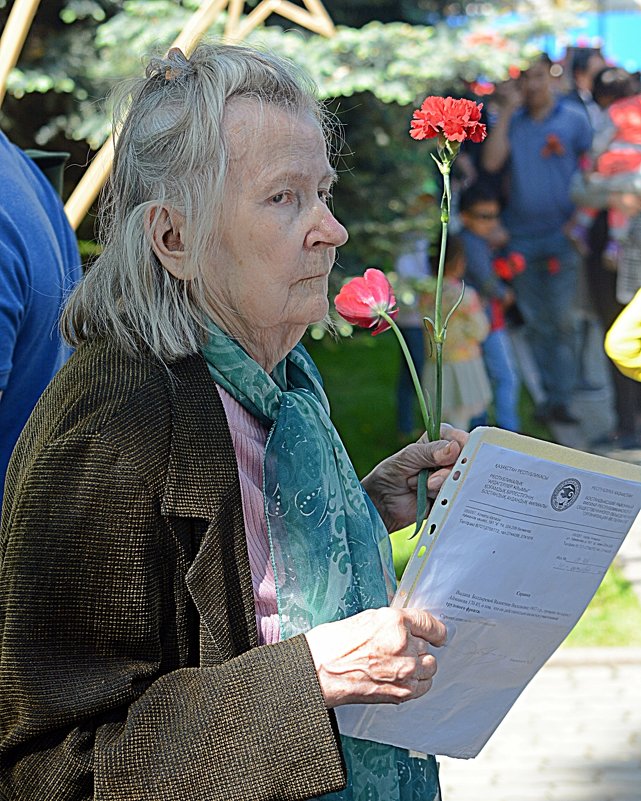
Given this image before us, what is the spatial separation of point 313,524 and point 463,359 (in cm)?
593

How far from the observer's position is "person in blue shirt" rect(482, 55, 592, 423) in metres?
7.80

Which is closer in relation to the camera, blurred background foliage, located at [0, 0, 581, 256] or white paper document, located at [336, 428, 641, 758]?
white paper document, located at [336, 428, 641, 758]

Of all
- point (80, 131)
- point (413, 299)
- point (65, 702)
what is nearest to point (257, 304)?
point (65, 702)

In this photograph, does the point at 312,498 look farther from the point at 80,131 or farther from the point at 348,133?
the point at 348,133

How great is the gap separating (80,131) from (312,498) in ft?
15.7

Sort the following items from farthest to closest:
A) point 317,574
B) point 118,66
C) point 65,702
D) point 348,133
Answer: point 348,133
point 118,66
point 317,574
point 65,702

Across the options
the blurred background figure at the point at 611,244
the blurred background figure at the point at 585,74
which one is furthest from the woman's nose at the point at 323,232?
the blurred background figure at the point at 585,74

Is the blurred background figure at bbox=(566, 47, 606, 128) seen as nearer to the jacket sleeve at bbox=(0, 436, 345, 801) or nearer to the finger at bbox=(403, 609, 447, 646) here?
the finger at bbox=(403, 609, 447, 646)

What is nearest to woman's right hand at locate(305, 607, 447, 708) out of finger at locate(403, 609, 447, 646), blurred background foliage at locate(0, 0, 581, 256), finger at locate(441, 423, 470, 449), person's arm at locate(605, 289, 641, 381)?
finger at locate(403, 609, 447, 646)

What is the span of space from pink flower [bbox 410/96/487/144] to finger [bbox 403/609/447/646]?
0.59 metres

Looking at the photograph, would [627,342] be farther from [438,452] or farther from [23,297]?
[23,297]

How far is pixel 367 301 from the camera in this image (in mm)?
1619

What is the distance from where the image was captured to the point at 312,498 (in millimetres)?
1500

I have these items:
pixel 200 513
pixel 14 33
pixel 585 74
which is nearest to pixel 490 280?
pixel 585 74
